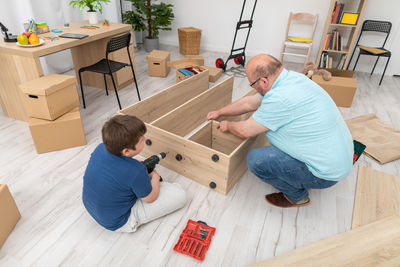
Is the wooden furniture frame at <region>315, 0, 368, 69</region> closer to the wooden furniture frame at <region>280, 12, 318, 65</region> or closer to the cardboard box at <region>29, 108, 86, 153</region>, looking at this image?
the wooden furniture frame at <region>280, 12, 318, 65</region>

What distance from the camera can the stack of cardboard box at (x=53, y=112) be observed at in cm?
192

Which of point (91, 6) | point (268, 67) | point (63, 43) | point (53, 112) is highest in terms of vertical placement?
point (91, 6)

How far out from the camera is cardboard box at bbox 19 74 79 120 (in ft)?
6.25

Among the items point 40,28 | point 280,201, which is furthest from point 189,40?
point 280,201

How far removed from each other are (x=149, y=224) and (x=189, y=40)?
12.1 feet

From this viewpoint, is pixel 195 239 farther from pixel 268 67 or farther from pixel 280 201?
pixel 268 67

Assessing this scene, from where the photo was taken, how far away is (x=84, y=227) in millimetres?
1501

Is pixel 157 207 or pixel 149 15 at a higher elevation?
pixel 149 15

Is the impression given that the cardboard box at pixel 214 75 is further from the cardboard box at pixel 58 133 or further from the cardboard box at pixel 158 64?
the cardboard box at pixel 58 133

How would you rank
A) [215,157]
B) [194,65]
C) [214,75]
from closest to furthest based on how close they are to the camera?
1. [215,157]
2. [214,75]
3. [194,65]

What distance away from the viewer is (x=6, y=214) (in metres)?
1.40

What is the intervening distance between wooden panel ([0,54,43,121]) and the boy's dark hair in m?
1.45

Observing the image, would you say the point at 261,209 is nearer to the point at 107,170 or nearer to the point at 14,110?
the point at 107,170

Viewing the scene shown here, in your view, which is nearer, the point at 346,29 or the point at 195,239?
the point at 195,239
